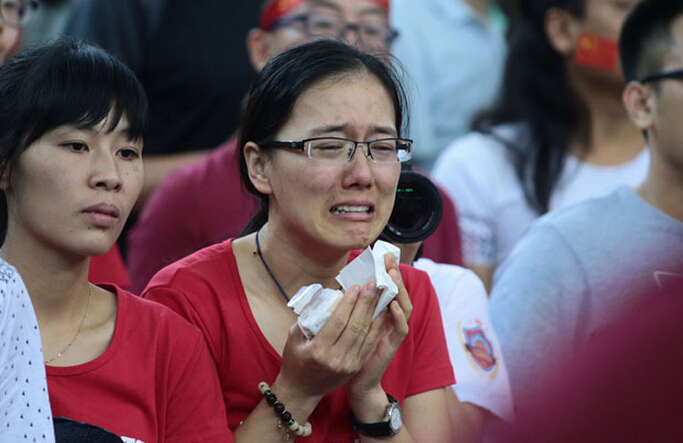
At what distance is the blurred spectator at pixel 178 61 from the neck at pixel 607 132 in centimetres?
154

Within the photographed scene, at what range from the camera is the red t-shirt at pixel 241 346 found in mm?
2502

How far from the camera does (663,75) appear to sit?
3.58m

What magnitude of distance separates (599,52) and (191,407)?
301 cm

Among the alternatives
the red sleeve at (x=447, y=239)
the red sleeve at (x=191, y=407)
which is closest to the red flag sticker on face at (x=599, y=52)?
the red sleeve at (x=447, y=239)

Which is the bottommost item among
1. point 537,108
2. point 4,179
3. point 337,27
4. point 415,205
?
point 415,205

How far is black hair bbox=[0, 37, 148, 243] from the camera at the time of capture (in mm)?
2238

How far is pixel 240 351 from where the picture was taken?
250 cm

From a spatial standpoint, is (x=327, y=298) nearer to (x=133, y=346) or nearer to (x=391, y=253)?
(x=391, y=253)

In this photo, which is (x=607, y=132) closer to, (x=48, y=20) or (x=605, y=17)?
(x=605, y=17)

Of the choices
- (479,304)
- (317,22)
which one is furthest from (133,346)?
(317,22)

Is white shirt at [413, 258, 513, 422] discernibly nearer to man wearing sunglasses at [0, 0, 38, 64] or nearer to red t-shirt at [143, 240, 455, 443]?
red t-shirt at [143, 240, 455, 443]

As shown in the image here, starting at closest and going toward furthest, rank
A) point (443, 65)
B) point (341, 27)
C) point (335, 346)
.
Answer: point (335, 346) → point (341, 27) → point (443, 65)

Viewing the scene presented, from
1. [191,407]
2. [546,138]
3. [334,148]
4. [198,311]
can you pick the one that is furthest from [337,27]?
[191,407]

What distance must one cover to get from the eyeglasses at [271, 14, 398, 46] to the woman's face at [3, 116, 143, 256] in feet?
6.60
